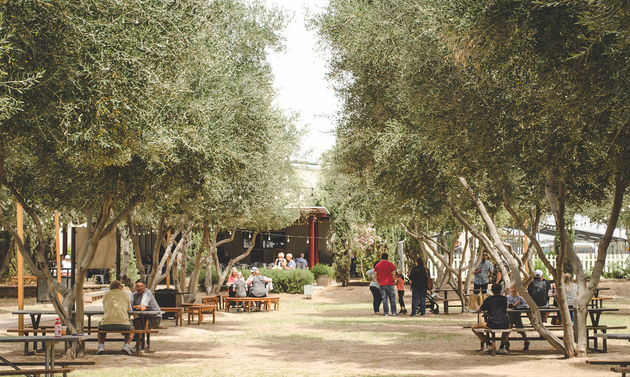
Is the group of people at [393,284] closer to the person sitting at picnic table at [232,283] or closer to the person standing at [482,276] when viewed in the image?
the person standing at [482,276]

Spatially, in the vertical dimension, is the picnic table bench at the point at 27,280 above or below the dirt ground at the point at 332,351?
above

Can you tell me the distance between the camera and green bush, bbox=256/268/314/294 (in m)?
29.6

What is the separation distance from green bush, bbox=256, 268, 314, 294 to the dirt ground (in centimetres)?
996

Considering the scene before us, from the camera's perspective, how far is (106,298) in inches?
450

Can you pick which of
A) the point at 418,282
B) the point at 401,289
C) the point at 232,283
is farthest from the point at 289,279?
the point at 418,282

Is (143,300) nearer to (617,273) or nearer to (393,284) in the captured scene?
(393,284)

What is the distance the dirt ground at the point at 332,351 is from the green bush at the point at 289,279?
9963 millimetres

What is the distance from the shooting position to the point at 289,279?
29.6m

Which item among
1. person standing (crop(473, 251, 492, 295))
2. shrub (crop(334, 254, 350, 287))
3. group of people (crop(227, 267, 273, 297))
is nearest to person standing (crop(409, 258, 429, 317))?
person standing (crop(473, 251, 492, 295))

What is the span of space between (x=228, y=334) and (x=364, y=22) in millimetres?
7672

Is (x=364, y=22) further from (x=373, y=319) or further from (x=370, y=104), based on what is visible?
(x=373, y=319)

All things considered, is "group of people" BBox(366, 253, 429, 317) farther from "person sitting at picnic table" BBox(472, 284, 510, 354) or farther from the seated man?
the seated man

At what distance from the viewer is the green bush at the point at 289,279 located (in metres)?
29.6

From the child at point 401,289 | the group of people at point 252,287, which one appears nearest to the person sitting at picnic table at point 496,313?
the child at point 401,289
